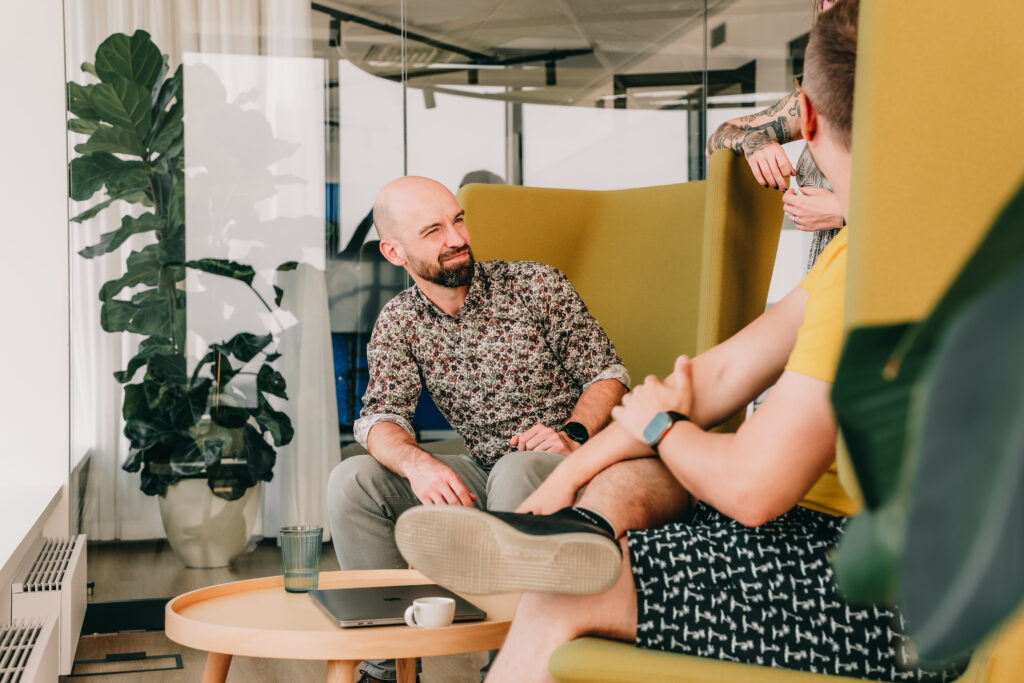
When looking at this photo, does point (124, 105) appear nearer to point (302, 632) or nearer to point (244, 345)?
point (244, 345)

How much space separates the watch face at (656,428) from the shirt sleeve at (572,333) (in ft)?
3.93

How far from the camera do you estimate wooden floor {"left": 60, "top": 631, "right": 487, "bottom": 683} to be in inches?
97.7

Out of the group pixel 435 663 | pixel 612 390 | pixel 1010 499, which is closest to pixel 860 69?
pixel 1010 499

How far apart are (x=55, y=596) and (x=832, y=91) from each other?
7.49 ft

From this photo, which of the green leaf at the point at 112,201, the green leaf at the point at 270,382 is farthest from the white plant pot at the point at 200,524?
the green leaf at the point at 112,201

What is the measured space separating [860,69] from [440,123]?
273 centimetres

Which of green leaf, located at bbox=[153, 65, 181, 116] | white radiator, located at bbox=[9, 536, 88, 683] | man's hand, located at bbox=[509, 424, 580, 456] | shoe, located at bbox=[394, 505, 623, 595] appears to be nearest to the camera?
shoe, located at bbox=[394, 505, 623, 595]

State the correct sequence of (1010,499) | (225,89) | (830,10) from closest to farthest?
(1010,499)
(830,10)
(225,89)

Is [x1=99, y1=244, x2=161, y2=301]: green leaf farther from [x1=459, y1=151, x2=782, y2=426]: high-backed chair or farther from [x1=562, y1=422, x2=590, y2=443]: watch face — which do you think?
[x1=562, y1=422, x2=590, y2=443]: watch face

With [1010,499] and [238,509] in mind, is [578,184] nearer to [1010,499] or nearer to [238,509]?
[238,509]

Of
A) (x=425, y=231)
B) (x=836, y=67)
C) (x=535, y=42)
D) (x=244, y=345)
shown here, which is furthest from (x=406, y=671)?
(x=535, y=42)

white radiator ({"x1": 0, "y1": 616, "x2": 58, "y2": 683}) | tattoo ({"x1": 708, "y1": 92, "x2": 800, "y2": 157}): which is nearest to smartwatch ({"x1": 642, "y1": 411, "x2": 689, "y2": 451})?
tattoo ({"x1": 708, "y1": 92, "x2": 800, "y2": 157})

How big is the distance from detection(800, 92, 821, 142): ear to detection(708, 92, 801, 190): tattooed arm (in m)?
0.70

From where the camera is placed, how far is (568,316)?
2504mm
